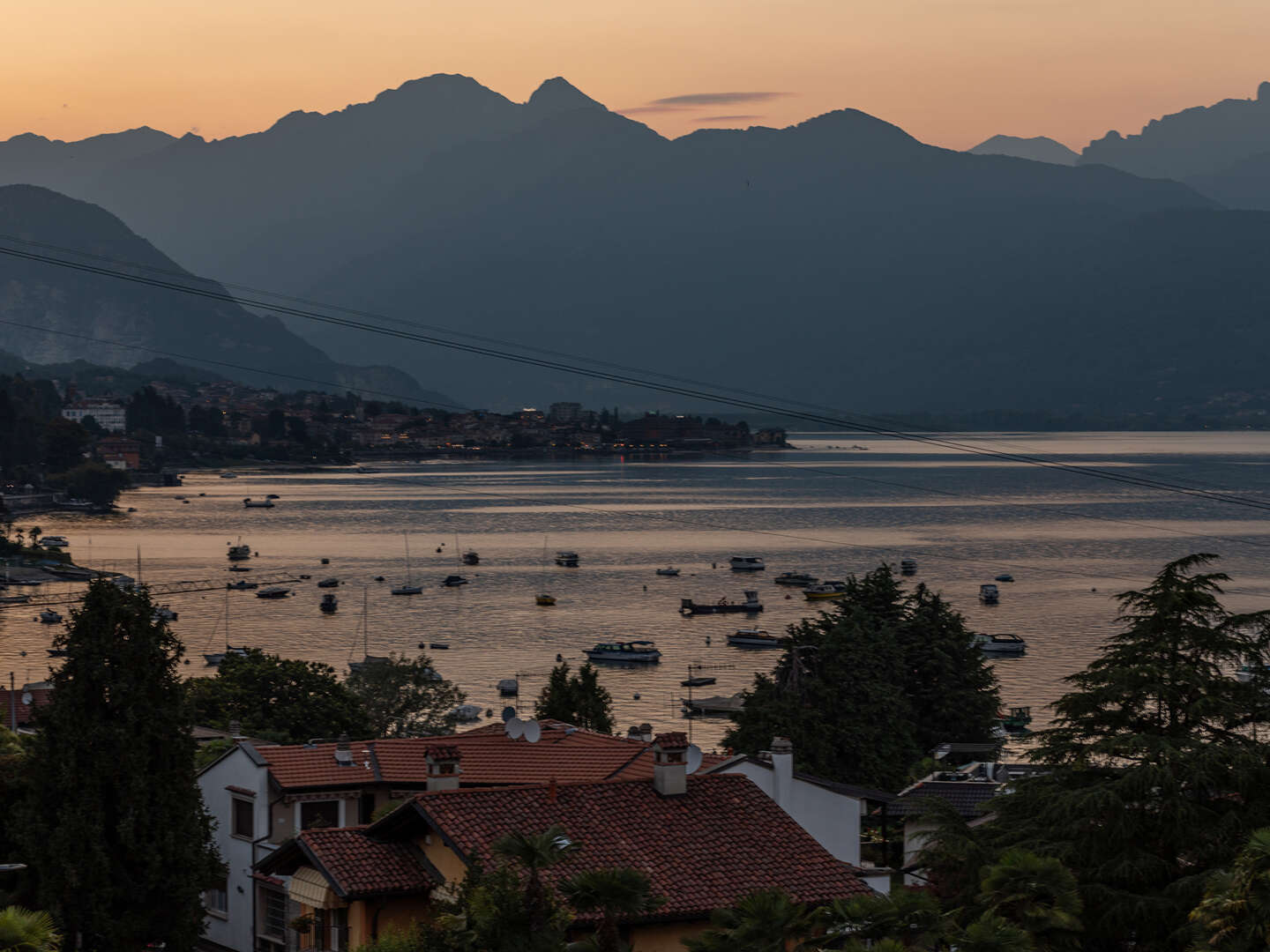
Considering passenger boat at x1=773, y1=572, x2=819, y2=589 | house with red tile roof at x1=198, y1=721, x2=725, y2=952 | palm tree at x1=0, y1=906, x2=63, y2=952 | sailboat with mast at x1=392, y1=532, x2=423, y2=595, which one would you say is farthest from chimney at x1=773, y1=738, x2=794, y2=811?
passenger boat at x1=773, y1=572, x2=819, y2=589

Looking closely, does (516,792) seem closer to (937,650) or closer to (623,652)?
(937,650)

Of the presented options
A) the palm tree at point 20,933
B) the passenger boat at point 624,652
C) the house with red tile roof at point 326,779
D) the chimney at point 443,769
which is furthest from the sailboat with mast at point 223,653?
the palm tree at point 20,933

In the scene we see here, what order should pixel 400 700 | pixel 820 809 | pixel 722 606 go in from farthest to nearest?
pixel 722 606
pixel 400 700
pixel 820 809

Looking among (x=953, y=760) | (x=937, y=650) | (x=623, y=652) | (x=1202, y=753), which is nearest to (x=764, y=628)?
(x=623, y=652)

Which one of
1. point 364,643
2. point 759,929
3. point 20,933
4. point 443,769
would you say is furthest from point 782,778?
point 364,643

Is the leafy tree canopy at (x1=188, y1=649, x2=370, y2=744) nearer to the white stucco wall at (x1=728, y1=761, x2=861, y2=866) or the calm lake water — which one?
the white stucco wall at (x1=728, y1=761, x2=861, y2=866)

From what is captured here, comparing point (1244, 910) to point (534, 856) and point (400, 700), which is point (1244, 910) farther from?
point (400, 700)
